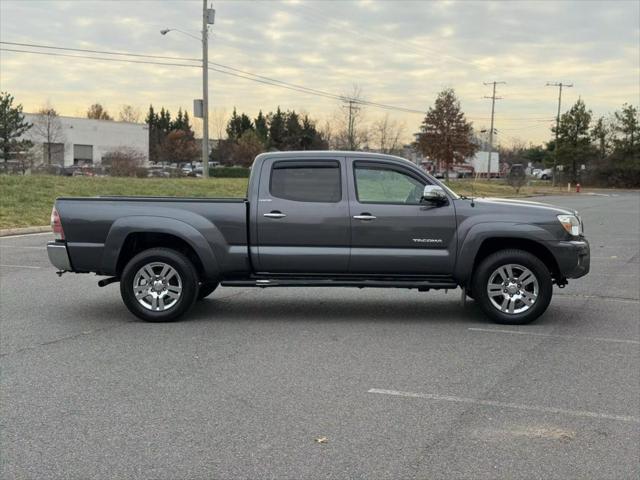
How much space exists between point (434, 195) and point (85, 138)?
90479mm

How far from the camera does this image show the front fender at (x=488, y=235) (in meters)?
7.16

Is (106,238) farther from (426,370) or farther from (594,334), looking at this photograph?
(594,334)

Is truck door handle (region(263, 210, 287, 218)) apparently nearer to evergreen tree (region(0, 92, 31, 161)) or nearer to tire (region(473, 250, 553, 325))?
tire (region(473, 250, 553, 325))

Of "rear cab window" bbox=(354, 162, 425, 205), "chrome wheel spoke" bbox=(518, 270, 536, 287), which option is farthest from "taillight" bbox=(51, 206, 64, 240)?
"chrome wheel spoke" bbox=(518, 270, 536, 287)

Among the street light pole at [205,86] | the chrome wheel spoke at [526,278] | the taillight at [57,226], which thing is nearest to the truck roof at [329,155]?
the chrome wheel spoke at [526,278]

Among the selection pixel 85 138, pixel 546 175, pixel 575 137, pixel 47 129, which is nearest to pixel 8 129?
pixel 47 129

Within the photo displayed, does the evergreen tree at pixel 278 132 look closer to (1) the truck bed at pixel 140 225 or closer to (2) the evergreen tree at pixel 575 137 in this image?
(2) the evergreen tree at pixel 575 137

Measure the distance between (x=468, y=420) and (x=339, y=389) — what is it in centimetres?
105

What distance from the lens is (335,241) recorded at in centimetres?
725

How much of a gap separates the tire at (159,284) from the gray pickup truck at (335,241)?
0.01 m

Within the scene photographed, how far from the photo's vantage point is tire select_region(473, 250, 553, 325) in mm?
7230

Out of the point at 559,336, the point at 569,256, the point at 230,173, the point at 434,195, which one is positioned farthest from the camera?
the point at 230,173

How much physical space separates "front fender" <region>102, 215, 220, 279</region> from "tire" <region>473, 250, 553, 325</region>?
9.74 feet

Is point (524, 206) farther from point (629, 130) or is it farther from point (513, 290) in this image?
point (629, 130)
